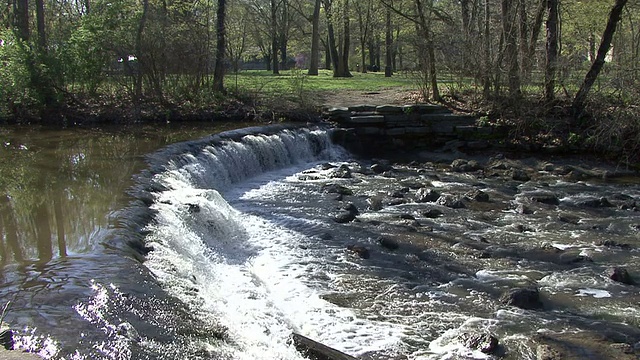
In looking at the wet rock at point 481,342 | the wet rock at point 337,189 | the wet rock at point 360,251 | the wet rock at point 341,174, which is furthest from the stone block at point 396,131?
the wet rock at point 481,342

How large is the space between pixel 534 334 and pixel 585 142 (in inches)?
452

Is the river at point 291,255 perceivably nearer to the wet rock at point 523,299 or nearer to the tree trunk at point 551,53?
the wet rock at point 523,299

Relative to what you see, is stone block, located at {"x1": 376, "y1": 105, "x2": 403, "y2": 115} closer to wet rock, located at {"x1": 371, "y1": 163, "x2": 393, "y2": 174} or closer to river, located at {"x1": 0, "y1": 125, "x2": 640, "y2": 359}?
wet rock, located at {"x1": 371, "y1": 163, "x2": 393, "y2": 174}

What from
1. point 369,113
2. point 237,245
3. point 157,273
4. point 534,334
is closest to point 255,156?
point 369,113

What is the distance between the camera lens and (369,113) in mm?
18891

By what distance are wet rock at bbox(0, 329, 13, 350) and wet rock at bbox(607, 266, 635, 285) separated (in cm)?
746

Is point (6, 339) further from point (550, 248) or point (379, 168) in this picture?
point (379, 168)

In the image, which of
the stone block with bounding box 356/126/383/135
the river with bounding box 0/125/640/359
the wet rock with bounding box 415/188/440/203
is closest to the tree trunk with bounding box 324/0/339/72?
the stone block with bounding box 356/126/383/135

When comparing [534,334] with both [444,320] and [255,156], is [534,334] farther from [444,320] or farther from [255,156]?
[255,156]

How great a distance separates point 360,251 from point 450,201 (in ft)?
12.8

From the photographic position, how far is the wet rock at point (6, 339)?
168 inches

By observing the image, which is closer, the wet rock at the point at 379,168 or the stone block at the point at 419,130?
the wet rock at the point at 379,168

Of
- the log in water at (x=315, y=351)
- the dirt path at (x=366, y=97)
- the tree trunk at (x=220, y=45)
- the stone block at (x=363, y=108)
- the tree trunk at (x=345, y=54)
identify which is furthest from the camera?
the tree trunk at (x=345, y=54)

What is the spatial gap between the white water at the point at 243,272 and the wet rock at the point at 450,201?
3.72m
